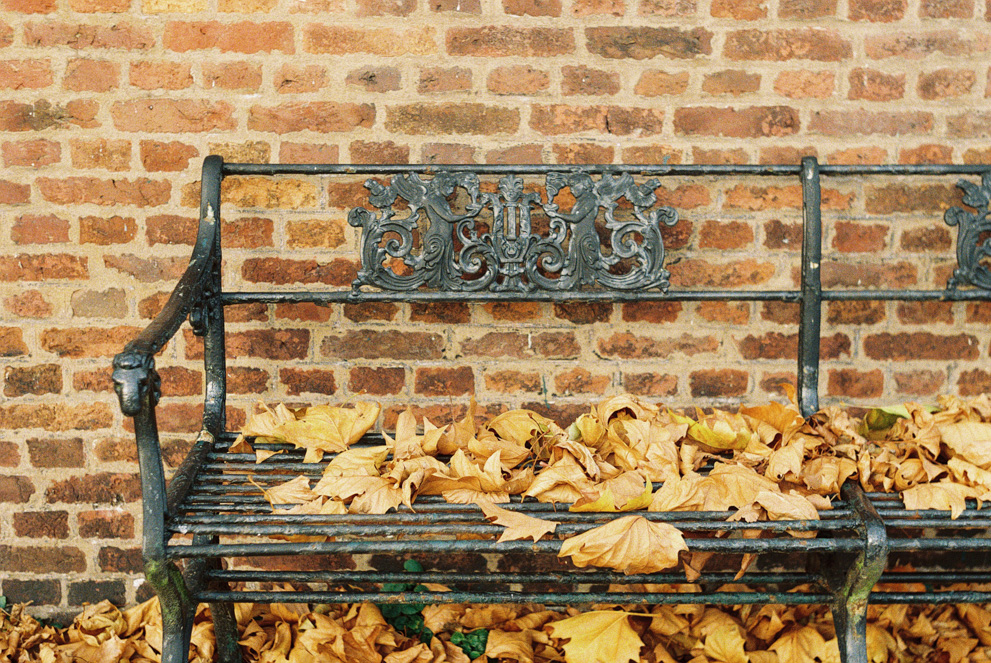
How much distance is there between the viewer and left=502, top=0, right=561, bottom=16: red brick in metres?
1.61

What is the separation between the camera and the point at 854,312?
1719 millimetres

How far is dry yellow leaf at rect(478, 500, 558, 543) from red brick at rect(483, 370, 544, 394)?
55 cm

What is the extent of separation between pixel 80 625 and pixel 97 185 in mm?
1048

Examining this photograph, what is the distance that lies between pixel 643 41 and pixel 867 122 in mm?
559

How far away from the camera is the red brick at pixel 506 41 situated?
1615mm

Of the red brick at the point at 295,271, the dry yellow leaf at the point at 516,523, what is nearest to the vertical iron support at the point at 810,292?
Result: the dry yellow leaf at the point at 516,523

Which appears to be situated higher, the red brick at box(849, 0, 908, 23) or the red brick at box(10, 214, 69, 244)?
the red brick at box(849, 0, 908, 23)

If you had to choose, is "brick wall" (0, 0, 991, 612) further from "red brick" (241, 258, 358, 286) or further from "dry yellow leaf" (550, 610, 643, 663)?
"dry yellow leaf" (550, 610, 643, 663)

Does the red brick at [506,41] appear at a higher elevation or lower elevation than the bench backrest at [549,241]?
higher

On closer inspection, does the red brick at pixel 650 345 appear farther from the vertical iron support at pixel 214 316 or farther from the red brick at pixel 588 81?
the vertical iron support at pixel 214 316

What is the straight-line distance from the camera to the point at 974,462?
1330 millimetres

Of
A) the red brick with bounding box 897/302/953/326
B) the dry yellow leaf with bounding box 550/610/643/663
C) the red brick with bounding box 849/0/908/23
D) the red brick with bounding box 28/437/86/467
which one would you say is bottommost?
the dry yellow leaf with bounding box 550/610/643/663

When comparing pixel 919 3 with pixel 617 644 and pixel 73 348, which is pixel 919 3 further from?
pixel 73 348

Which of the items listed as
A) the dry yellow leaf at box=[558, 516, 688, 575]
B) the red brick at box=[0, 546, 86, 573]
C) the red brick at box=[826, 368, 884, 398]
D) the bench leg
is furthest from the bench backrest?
the red brick at box=[0, 546, 86, 573]
